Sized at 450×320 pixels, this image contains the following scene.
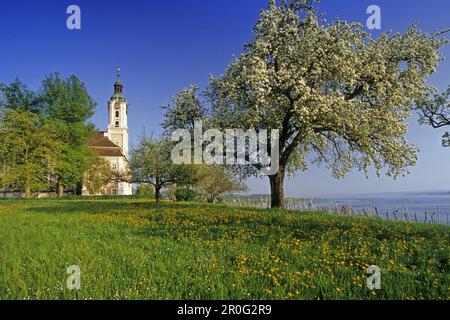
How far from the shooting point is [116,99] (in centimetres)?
10050

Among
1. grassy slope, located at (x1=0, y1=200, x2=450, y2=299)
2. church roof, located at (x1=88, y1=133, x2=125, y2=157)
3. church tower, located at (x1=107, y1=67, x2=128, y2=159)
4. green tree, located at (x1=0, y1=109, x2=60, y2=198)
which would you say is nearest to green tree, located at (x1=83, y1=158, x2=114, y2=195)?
green tree, located at (x1=0, y1=109, x2=60, y2=198)

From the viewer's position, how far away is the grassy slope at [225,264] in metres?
5.14

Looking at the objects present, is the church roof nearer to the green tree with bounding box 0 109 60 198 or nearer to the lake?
the green tree with bounding box 0 109 60 198

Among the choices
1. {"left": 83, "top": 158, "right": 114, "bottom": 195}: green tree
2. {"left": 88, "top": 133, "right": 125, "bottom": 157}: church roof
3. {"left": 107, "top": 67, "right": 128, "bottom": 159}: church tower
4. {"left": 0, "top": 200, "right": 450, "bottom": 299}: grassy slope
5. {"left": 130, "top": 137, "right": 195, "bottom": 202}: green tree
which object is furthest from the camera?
{"left": 107, "top": 67, "right": 128, "bottom": 159}: church tower

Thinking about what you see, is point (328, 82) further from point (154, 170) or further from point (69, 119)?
Result: point (69, 119)

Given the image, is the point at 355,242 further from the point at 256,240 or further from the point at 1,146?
the point at 1,146

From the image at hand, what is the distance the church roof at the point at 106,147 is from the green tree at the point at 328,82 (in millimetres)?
75647

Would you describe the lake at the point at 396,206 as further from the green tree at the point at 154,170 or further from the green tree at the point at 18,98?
the green tree at the point at 18,98

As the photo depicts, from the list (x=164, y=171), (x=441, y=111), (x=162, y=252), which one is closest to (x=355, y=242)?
(x=162, y=252)

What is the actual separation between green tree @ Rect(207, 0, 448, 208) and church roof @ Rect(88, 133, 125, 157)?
75.6 meters

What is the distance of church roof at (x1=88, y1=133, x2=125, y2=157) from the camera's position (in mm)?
88031

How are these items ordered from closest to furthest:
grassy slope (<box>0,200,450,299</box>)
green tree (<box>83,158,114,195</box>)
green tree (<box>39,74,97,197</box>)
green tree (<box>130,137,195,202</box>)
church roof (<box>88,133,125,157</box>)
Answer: grassy slope (<box>0,200,450,299</box>)
green tree (<box>130,137,195,202</box>)
green tree (<box>39,74,97,197</box>)
green tree (<box>83,158,114,195</box>)
church roof (<box>88,133,125,157</box>)

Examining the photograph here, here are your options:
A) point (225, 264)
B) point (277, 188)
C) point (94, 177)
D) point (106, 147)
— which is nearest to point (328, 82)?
point (277, 188)
